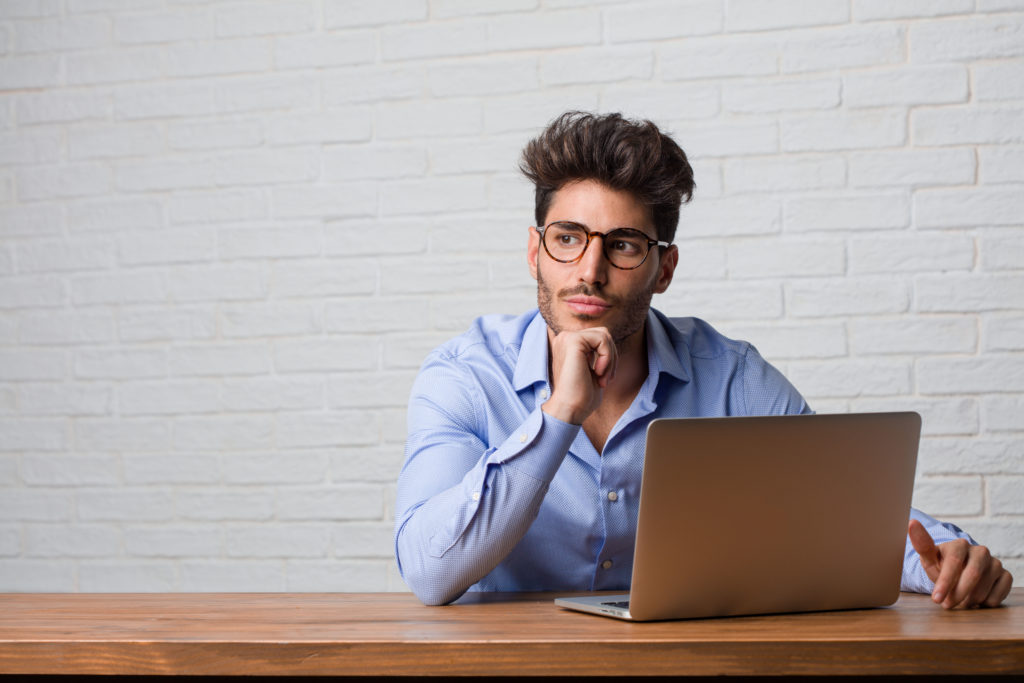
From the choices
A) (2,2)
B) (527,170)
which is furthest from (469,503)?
(2,2)

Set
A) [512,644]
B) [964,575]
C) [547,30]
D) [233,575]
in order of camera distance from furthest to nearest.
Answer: [233,575] → [547,30] → [964,575] → [512,644]

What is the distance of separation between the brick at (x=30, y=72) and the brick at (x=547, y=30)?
3.96 feet

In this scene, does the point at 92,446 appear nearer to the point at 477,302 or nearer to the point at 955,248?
the point at 477,302

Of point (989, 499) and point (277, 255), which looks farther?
point (277, 255)

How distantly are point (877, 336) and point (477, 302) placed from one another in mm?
944

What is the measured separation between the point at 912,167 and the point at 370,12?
1.37 m

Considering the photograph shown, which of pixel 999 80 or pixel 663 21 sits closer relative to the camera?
pixel 999 80

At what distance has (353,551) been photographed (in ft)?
8.54

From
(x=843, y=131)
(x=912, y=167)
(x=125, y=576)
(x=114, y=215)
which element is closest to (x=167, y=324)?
(x=114, y=215)

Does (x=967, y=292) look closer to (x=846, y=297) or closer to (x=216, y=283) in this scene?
(x=846, y=297)

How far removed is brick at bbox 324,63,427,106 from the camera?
2.63 metres

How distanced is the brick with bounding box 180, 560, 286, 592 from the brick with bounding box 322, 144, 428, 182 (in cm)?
100

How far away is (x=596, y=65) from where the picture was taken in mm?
2545

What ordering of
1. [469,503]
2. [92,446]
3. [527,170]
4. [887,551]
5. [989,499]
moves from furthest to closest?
1. [92,446]
2. [989,499]
3. [527,170]
4. [469,503]
5. [887,551]
